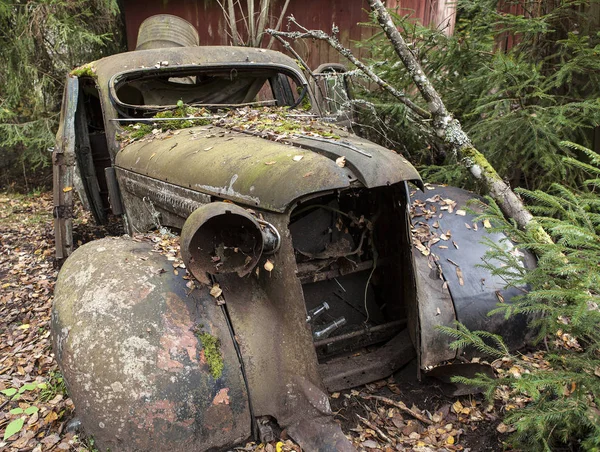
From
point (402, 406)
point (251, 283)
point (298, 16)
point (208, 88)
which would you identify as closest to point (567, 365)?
point (402, 406)

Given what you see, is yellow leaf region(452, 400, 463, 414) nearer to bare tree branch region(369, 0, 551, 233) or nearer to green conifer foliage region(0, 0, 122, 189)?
bare tree branch region(369, 0, 551, 233)

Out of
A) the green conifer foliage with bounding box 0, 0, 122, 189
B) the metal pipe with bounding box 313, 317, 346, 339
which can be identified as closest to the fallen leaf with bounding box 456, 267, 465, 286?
the metal pipe with bounding box 313, 317, 346, 339

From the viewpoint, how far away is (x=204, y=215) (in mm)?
2000

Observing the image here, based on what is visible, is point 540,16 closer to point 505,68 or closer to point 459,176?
point 505,68

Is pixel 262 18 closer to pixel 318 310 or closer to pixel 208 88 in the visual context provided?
pixel 208 88

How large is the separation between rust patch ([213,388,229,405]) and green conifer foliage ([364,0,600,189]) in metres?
3.24

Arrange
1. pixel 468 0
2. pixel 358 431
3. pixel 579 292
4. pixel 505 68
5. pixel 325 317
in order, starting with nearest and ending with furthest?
pixel 579 292 → pixel 358 431 → pixel 325 317 → pixel 505 68 → pixel 468 0

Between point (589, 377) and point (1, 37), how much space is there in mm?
8568

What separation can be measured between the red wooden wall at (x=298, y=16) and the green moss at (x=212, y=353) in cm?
699

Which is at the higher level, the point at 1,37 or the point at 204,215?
the point at 1,37

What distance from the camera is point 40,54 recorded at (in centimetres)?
761

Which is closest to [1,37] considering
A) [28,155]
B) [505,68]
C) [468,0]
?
[28,155]

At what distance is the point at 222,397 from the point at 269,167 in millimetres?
1089

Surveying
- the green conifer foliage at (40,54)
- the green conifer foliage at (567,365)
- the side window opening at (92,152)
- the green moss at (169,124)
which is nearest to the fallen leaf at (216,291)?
Result: the green conifer foliage at (567,365)
